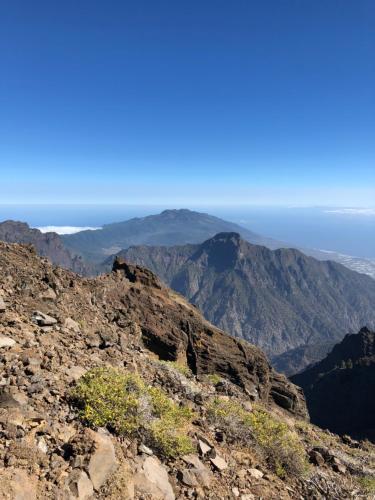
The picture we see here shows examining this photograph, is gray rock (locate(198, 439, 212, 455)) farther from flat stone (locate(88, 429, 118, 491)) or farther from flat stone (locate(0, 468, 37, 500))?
flat stone (locate(0, 468, 37, 500))

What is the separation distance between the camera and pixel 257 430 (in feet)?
43.7

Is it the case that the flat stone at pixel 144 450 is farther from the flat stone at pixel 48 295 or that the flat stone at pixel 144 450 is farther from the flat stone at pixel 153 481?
the flat stone at pixel 48 295

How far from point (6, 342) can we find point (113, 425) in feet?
13.5

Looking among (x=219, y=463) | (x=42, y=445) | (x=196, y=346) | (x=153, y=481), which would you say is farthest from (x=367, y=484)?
(x=196, y=346)

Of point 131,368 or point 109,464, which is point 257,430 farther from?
point 109,464

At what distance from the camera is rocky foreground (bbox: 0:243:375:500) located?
7.82 meters

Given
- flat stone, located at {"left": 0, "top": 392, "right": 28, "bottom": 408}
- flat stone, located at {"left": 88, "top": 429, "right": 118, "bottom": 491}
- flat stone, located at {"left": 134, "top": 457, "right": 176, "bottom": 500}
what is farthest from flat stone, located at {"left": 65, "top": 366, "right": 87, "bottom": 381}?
flat stone, located at {"left": 134, "top": 457, "right": 176, "bottom": 500}

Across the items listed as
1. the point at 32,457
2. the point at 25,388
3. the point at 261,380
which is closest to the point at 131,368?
the point at 25,388

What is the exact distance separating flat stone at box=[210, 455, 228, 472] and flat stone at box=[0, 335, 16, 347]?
256 inches

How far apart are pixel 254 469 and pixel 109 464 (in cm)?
509

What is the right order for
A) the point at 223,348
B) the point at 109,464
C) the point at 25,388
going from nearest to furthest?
the point at 109,464 < the point at 25,388 < the point at 223,348

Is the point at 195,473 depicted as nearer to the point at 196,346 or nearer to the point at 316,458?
the point at 316,458

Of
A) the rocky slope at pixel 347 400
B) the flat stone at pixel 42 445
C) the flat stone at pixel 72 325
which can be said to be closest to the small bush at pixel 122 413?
the flat stone at pixel 42 445

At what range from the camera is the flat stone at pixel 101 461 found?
770 cm
